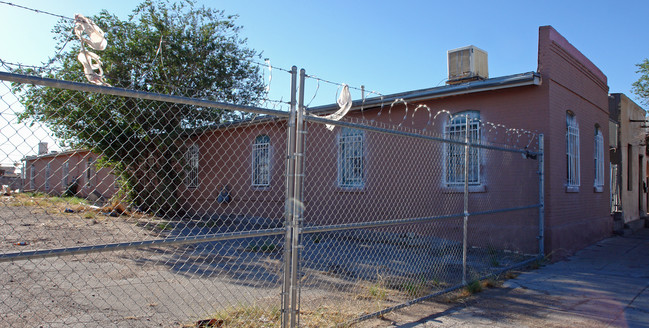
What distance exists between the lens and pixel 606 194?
12.6m

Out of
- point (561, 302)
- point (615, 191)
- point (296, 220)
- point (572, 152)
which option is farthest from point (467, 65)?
point (296, 220)

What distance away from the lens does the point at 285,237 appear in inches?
139

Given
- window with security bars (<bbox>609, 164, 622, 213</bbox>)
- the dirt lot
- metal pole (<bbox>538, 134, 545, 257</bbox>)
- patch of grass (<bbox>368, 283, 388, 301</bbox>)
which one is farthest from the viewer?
window with security bars (<bbox>609, 164, 622, 213</bbox>)

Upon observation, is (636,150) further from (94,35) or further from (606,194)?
(94,35)

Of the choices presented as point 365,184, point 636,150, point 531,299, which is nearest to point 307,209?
point 365,184

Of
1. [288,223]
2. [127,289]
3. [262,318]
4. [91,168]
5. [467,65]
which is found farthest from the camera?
[91,168]

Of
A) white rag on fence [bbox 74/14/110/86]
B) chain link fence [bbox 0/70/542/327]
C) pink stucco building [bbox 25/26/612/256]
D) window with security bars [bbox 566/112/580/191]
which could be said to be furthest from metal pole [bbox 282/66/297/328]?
window with security bars [bbox 566/112/580/191]

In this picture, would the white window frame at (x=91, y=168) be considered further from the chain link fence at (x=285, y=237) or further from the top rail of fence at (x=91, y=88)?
the top rail of fence at (x=91, y=88)

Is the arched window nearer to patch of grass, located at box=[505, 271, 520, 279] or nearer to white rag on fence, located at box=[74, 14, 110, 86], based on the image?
patch of grass, located at box=[505, 271, 520, 279]

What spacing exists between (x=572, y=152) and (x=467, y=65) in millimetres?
3168

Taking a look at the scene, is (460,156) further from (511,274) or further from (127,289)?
(127,289)

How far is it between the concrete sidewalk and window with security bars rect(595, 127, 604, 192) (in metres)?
4.44

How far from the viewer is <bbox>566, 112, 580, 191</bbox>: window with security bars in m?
10.1

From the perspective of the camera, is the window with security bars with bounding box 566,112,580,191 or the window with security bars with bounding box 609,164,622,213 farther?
the window with security bars with bounding box 609,164,622,213
